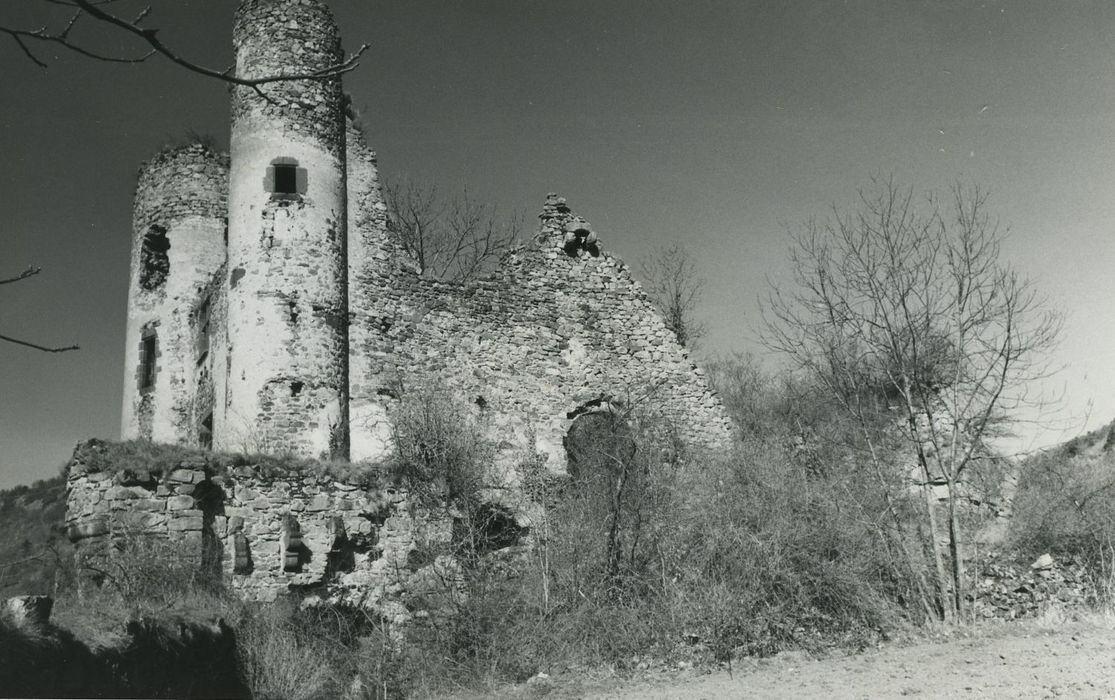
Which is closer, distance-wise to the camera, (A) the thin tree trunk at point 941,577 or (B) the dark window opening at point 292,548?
(A) the thin tree trunk at point 941,577

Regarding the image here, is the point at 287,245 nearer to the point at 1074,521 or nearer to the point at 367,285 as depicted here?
the point at 367,285

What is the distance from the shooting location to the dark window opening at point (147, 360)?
55.6 ft

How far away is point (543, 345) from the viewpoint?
1555 cm

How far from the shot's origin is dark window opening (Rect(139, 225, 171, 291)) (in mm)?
17172

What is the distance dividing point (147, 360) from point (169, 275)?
5.59ft

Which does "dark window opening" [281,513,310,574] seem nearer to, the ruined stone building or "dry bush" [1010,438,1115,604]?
the ruined stone building

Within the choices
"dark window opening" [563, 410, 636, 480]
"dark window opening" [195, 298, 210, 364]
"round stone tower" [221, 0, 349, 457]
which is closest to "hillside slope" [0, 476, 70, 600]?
"dark window opening" [195, 298, 210, 364]

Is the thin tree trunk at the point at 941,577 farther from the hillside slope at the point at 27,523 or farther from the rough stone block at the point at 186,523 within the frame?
the hillside slope at the point at 27,523

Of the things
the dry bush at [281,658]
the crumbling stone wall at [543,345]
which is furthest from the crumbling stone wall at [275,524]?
the crumbling stone wall at [543,345]

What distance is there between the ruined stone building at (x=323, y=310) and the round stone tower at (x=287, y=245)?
1.0 inches

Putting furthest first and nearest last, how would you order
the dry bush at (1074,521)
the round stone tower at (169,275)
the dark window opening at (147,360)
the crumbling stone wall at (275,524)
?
the dark window opening at (147,360) < the round stone tower at (169,275) < the dry bush at (1074,521) < the crumbling stone wall at (275,524)

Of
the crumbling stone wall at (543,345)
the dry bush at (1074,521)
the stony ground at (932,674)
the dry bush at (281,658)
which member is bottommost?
the stony ground at (932,674)

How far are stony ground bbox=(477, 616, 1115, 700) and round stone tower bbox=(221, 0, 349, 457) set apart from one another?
5.94 metres

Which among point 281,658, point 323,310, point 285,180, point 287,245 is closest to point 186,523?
point 281,658
